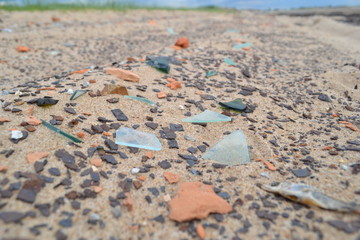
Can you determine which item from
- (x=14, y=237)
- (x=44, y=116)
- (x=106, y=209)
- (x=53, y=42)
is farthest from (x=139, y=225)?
(x=53, y=42)

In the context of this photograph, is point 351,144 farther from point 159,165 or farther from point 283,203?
point 159,165

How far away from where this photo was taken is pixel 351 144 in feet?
6.40

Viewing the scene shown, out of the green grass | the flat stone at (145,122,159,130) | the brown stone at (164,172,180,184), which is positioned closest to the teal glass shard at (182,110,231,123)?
the flat stone at (145,122,159,130)

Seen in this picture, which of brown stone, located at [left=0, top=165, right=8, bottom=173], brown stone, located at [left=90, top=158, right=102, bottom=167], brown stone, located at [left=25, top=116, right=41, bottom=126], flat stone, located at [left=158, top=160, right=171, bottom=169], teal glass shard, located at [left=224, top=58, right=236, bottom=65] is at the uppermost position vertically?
teal glass shard, located at [left=224, top=58, right=236, bottom=65]

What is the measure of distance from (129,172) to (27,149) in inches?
26.0

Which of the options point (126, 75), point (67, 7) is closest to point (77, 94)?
point (126, 75)

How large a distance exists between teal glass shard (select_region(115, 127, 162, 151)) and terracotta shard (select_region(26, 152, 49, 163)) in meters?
0.47

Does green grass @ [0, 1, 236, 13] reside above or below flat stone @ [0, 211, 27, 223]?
above

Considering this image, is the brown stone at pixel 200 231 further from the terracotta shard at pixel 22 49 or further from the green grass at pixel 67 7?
the green grass at pixel 67 7

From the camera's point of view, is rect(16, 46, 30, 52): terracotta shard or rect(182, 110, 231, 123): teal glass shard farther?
rect(16, 46, 30, 52): terracotta shard

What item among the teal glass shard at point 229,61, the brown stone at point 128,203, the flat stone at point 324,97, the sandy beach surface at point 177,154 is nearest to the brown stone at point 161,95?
the sandy beach surface at point 177,154

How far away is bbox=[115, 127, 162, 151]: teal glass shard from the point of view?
71.9 inches

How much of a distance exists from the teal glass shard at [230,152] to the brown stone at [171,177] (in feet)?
1.01

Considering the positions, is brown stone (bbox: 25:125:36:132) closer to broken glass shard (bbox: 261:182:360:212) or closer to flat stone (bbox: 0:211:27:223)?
flat stone (bbox: 0:211:27:223)
